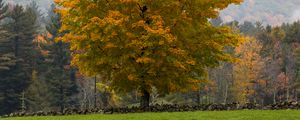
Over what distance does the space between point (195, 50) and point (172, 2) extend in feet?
9.92

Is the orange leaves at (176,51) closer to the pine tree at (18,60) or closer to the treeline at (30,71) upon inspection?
the pine tree at (18,60)

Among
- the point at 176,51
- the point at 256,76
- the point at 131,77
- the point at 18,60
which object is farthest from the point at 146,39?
the point at 256,76

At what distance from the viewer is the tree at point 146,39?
68.0 ft

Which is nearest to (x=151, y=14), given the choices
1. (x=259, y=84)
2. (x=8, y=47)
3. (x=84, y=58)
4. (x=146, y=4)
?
(x=146, y=4)

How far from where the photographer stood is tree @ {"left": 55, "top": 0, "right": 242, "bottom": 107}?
2073cm

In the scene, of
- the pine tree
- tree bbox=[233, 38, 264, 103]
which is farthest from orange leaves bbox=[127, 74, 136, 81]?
tree bbox=[233, 38, 264, 103]

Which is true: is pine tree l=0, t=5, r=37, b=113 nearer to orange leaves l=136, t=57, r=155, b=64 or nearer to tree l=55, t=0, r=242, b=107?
tree l=55, t=0, r=242, b=107

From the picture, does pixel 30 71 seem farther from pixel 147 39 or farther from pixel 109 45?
pixel 147 39

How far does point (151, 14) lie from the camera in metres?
22.1

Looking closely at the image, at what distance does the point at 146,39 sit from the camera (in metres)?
20.0

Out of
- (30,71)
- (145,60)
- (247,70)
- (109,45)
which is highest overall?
(247,70)

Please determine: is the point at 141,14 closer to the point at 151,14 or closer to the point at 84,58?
the point at 151,14

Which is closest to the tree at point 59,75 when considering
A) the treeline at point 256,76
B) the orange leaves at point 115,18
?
the treeline at point 256,76

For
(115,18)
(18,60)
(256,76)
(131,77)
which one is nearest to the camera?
(115,18)
